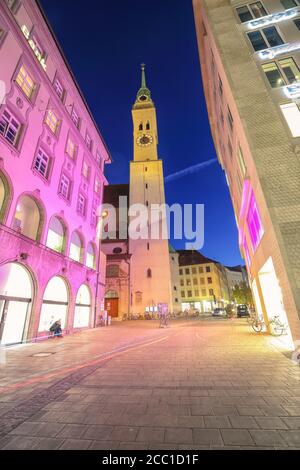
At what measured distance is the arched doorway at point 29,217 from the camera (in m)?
13.5

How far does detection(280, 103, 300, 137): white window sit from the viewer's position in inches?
400

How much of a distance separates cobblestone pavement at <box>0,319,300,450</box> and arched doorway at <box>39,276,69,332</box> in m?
7.06

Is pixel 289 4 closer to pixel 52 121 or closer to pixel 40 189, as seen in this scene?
pixel 52 121

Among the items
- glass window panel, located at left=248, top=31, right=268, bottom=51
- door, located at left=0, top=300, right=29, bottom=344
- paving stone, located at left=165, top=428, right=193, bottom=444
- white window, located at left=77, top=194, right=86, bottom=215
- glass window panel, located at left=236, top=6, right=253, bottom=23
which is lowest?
paving stone, located at left=165, top=428, right=193, bottom=444

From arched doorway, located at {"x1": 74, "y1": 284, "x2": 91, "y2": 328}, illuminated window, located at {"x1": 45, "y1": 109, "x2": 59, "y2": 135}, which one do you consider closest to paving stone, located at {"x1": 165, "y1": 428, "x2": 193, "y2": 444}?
arched doorway, located at {"x1": 74, "y1": 284, "x2": 91, "y2": 328}

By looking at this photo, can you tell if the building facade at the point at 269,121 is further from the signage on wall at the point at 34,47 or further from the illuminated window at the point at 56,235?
the illuminated window at the point at 56,235

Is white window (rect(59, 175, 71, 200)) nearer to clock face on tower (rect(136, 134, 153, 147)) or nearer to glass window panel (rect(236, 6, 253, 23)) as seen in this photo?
glass window panel (rect(236, 6, 253, 23))

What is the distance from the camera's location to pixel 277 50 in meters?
12.5

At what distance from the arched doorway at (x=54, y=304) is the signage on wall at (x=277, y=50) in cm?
2004

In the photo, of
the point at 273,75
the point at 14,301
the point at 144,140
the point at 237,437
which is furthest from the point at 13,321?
the point at 144,140

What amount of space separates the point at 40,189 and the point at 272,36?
18.4m

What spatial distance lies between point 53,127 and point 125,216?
101ft

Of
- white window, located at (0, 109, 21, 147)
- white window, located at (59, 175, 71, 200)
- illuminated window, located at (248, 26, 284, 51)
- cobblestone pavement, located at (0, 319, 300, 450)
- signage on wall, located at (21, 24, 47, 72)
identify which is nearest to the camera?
cobblestone pavement, located at (0, 319, 300, 450)

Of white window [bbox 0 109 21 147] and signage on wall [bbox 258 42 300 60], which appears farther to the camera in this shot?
signage on wall [bbox 258 42 300 60]
